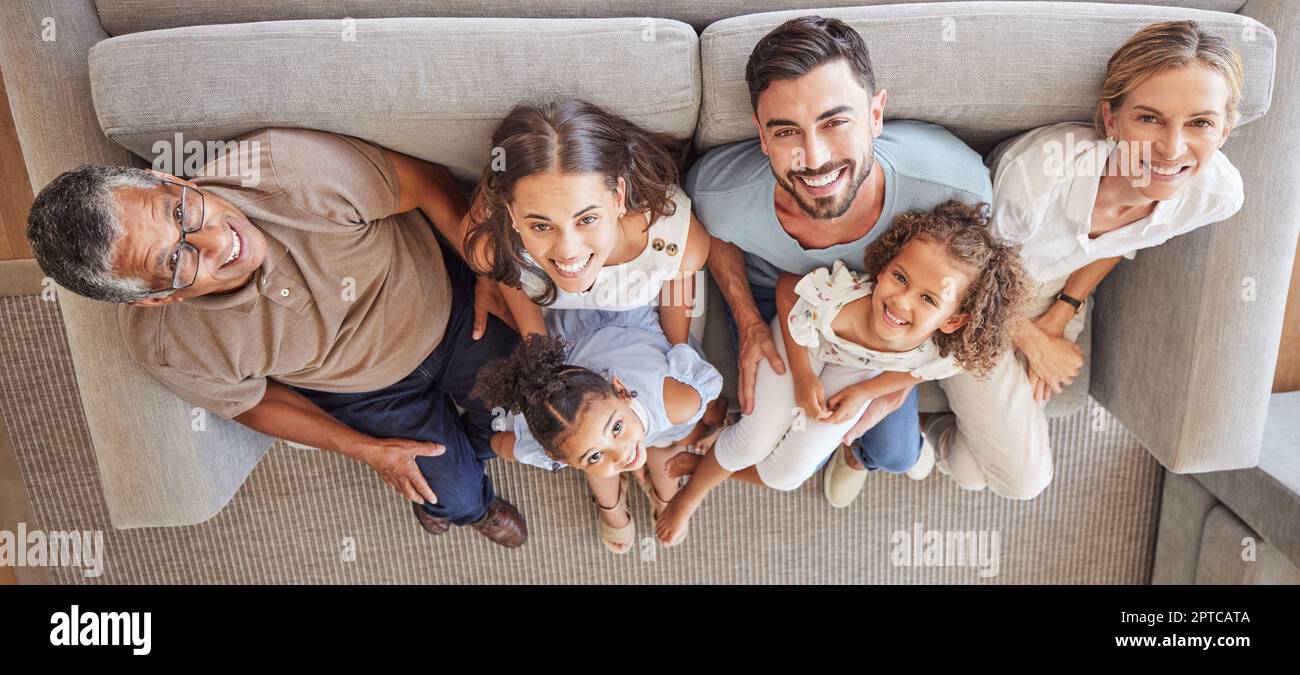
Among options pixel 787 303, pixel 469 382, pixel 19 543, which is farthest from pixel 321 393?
pixel 19 543

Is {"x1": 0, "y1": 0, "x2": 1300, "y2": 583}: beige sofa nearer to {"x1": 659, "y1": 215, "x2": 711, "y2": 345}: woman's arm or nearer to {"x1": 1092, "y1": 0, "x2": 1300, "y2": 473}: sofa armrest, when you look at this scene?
{"x1": 1092, "y1": 0, "x2": 1300, "y2": 473}: sofa armrest

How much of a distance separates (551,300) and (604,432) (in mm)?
308

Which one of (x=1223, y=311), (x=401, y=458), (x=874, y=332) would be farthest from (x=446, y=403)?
(x=1223, y=311)

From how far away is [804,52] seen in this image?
1.27 m

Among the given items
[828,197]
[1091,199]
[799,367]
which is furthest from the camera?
[799,367]

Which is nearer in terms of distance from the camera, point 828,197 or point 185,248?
point 185,248

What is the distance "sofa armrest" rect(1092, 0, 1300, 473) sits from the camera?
1.51 m

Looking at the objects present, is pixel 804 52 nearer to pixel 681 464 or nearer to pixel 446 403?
pixel 681 464

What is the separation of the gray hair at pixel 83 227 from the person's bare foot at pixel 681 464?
3.80ft

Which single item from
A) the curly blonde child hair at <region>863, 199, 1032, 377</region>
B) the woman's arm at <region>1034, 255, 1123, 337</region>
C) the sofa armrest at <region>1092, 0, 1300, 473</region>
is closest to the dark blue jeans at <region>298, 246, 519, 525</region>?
the curly blonde child hair at <region>863, 199, 1032, 377</region>

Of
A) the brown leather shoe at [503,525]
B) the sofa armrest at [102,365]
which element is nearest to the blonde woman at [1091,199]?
the brown leather shoe at [503,525]

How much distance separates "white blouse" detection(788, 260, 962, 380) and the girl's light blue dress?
226 millimetres

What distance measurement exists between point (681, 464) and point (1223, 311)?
117 cm

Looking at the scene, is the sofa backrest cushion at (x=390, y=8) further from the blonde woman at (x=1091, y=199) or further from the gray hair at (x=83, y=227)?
the gray hair at (x=83, y=227)
